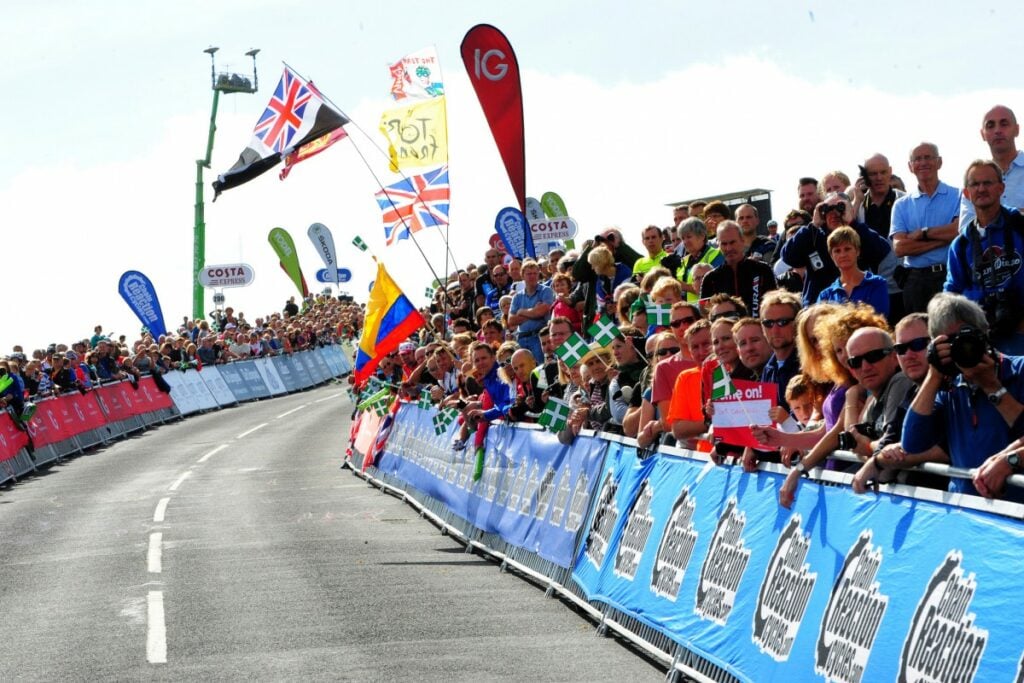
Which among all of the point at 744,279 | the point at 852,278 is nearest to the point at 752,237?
the point at 744,279

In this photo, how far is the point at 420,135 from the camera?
906 inches

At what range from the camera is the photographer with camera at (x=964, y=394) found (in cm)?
573

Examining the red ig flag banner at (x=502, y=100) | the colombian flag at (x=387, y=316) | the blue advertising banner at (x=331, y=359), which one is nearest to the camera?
the red ig flag banner at (x=502, y=100)

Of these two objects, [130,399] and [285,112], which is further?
[130,399]

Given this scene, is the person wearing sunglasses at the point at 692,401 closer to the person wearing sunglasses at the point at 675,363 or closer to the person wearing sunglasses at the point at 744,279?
the person wearing sunglasses at the point at 675,363

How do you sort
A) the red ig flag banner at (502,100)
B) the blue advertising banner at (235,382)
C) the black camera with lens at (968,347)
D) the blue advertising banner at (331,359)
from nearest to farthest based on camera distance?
the black camera with lens at (968,347) → the red ig flag banner at (502,100) → the blue advertising banner at (235,382) → the blue advertising banner at (331,359)

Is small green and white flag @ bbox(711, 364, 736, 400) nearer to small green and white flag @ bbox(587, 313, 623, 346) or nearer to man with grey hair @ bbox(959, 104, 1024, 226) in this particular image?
man with grey hair @ bbox(959, 104, 1024, 226)

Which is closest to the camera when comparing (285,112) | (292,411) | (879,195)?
(879,195)

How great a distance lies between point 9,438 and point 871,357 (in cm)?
2288

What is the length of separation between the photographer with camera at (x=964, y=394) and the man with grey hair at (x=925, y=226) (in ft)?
12.0

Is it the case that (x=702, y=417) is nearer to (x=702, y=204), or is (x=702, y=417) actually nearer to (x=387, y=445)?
(x=702, y=204)

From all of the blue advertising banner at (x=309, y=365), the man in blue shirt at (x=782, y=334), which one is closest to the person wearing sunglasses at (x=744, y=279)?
the man in blue shirt at (x=782, y=334)

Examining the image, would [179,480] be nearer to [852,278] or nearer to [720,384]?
[720,384]

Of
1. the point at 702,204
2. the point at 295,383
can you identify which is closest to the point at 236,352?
the point at 295,383
